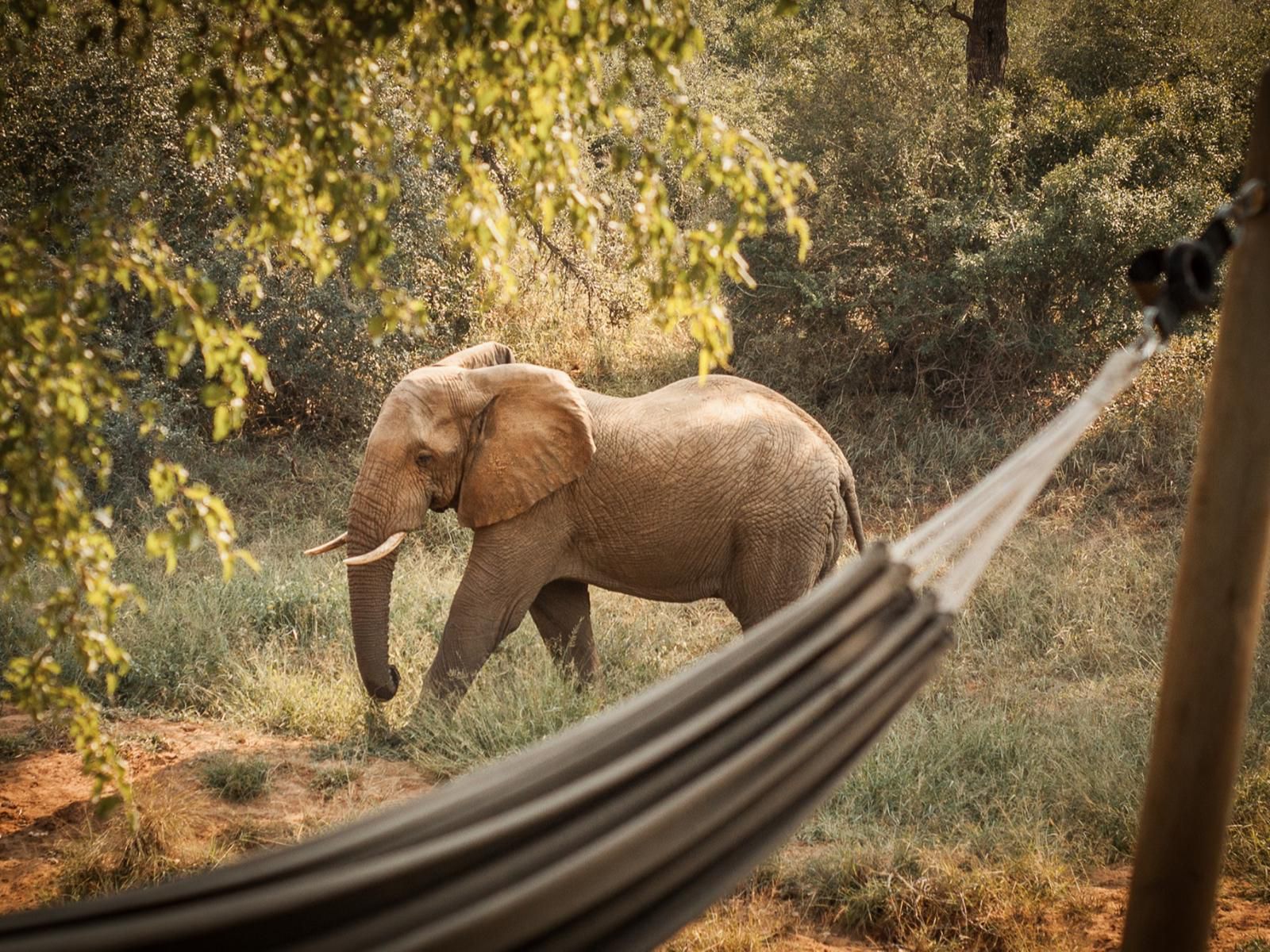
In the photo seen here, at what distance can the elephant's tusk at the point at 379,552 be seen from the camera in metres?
5.78

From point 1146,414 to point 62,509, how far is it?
9.58m

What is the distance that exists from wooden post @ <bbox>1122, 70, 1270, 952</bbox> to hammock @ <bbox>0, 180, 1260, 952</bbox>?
0.21m

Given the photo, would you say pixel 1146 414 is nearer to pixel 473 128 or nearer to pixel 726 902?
pixel 726 902

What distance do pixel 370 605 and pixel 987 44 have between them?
29.5 ft

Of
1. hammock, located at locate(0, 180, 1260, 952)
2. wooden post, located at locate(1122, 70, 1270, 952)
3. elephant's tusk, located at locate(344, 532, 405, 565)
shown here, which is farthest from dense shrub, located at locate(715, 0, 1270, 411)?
hammock, located at locate(0, 180, 1260, 952)

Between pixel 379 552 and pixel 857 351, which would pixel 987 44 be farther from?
pixel 379 552

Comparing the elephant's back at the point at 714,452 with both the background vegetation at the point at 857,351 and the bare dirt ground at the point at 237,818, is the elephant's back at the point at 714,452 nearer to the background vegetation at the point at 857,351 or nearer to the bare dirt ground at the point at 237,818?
the background vegetation at the point at 857,351

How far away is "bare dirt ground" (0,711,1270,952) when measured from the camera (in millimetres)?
4109

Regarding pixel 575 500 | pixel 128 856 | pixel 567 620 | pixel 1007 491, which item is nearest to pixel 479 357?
pixel 575 500

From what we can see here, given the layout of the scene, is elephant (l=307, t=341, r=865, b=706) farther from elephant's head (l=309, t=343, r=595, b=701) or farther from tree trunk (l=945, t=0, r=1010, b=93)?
tree trunk (l=945, t=0, r=1010, b=93)

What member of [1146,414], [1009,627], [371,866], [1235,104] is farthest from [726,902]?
[1235,104]

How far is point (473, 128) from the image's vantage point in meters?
2.87

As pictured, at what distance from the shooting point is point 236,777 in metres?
5.45

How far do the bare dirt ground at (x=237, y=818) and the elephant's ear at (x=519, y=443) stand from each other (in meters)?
1.40
